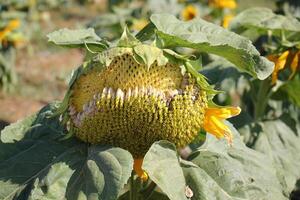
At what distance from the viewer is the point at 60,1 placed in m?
8.31

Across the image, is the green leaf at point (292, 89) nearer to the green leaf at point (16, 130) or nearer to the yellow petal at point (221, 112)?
the yellow petal at point (221, 112)

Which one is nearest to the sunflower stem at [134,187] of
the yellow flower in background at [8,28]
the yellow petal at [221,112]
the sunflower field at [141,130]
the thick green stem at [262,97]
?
the sunflower field at [141,130]

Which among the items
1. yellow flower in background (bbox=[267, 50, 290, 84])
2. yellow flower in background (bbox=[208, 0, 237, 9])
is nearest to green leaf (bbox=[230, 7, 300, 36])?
yellow flower in background (bbox=[267, 50, 290, 84])

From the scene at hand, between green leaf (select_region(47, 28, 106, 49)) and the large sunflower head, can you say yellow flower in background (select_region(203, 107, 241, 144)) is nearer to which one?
the large sunflower head

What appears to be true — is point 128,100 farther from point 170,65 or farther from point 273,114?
point 273,114

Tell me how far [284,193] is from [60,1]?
6.82 m

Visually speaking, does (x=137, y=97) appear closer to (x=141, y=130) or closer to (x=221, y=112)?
(x=141, y=130)

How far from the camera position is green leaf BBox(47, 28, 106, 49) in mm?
1691

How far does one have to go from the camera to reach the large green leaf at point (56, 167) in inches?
59.4

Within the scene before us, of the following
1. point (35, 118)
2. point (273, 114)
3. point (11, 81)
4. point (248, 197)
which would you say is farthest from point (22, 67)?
point (248, 197)

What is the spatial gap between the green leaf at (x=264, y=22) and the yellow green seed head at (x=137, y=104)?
0.80m

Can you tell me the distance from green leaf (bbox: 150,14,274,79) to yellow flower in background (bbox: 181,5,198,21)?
110 inches

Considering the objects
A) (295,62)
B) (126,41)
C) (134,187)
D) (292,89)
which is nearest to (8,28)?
(292,89)

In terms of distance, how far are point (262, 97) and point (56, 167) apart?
1.27 metres
